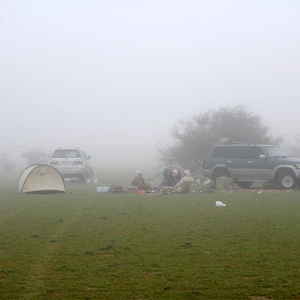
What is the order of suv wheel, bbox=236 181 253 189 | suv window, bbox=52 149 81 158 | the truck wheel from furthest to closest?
the truck wheel < suv window, bbox=52 149 81 158 < suv wheel, bbox=236 181 253 189

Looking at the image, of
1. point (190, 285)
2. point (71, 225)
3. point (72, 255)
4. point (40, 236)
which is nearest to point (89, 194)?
point (71, 225)

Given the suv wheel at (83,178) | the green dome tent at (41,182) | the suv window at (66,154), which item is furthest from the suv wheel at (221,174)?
the suv wheel at (83,178)

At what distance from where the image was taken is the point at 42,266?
1012cm

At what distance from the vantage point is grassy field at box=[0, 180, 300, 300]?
8.48 metres

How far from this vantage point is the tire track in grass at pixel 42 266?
27.7 ft

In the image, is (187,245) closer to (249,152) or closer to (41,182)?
(41,182)

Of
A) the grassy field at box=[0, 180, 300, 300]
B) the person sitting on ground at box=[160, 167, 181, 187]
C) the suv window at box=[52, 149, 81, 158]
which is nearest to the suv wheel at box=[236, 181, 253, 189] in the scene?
the person sitting on ground at box=[160, 167, 181, 187]

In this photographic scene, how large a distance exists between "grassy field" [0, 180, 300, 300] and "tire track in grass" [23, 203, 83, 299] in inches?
0.6

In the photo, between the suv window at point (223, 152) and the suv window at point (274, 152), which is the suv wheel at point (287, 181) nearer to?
the suv window at point (274, 152)

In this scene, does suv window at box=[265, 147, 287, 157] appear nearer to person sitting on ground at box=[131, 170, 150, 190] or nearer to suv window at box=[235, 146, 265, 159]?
suv window at box=[235, 146, 265, 159]

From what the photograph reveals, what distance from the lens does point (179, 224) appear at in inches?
621

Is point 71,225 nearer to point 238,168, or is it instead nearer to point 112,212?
point 112,212

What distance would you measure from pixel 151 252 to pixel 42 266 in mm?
2163

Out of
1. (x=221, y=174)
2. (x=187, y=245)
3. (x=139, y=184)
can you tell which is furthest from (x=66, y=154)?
(x=187, y=245)
